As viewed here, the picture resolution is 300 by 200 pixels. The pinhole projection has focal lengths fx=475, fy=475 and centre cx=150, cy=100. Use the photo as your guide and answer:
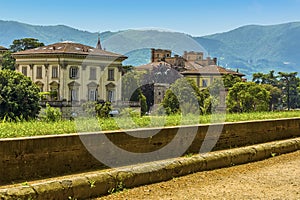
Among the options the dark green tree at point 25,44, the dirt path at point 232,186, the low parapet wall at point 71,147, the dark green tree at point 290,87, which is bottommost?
the dirt path at point 232,186

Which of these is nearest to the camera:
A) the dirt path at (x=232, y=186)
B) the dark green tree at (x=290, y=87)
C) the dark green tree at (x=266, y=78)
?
the dirt path at (x=232, y=186)

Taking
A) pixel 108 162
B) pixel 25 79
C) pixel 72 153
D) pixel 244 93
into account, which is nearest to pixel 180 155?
pixel 108 162

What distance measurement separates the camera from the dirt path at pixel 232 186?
8.50 meters

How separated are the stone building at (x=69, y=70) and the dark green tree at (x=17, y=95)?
57.7 ft

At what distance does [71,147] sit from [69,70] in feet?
230

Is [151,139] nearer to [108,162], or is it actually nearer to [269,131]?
[108,162]

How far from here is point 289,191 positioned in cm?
902

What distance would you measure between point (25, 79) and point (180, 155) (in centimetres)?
5051

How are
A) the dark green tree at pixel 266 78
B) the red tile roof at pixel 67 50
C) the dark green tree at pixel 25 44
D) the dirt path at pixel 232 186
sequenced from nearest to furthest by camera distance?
1. the dirt path at pixel 232 186
2. the red tile roof at pixel 67 50
3. the dark green tree at pixel 25 44
4. the dark green tree at pixel 266 78

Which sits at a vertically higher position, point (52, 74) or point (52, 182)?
point (52, 74)

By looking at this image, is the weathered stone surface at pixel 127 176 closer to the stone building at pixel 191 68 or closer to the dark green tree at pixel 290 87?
the stone building at pixel 191 68

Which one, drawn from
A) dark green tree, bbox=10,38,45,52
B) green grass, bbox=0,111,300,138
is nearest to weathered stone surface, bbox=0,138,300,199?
green grass, bbox=0,111,300,138

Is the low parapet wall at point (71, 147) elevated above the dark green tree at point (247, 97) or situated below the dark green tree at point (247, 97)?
below

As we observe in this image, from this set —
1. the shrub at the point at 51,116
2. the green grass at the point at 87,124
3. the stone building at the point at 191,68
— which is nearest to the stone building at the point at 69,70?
the stone building at the point at 191,68
